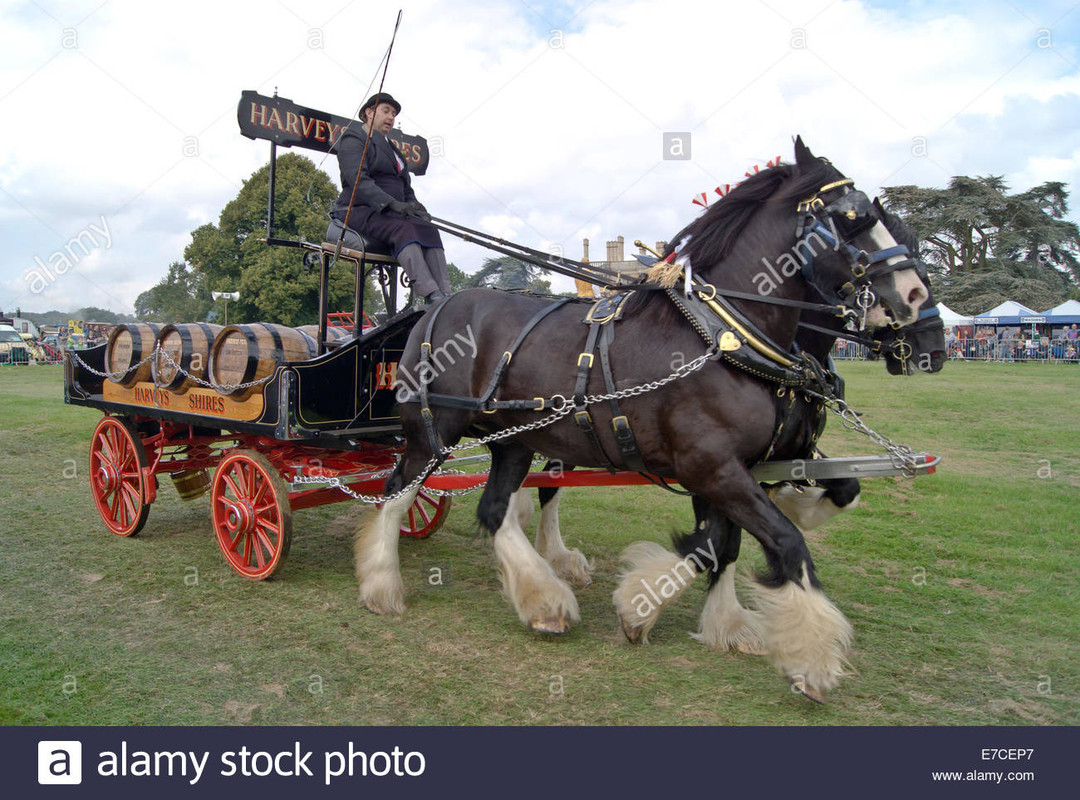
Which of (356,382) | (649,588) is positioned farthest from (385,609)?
(649,588)

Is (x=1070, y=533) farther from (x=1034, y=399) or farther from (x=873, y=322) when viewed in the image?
(x=1034, y=399)

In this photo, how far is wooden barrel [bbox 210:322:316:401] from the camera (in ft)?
19.7

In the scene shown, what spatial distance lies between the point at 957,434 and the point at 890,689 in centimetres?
937

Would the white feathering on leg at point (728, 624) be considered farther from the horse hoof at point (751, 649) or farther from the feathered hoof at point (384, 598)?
the feathered hoof at point (384, 598)

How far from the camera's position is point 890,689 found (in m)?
4.03

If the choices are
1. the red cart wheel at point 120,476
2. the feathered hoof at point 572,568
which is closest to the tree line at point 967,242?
the red cart wheel at point 120,476

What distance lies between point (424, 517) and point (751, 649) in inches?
141

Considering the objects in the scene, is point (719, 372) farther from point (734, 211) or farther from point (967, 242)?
point (967, 242)

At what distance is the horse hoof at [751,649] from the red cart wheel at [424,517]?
3.36 meters

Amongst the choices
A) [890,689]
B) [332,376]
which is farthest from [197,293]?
[890,689]

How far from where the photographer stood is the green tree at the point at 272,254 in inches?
1213

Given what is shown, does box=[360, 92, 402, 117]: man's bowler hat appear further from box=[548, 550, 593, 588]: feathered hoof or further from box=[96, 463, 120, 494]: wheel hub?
box=[96, 463, 120, 494]: wheel hub

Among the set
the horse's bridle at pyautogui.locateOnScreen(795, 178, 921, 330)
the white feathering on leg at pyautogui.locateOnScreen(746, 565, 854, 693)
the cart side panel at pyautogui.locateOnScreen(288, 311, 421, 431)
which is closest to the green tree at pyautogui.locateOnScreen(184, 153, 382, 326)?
the cart side panel at pyautogui.locateOnScreen(288, 311, 421, 431)

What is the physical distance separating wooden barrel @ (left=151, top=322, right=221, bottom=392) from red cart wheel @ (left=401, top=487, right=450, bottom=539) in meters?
2.15
